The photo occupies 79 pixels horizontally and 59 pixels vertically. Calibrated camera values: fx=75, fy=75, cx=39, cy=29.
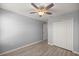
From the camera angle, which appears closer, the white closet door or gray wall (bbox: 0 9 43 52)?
gray wall (bbox: 0 9 43 52)

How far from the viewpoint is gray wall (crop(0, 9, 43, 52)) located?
7.55ft

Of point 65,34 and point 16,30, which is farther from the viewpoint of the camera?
point 65,34

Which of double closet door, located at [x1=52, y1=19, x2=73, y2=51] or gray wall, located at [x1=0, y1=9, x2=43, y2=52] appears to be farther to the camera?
double closet door, located at [x1=52, y1=19, x2=73, y2=51]

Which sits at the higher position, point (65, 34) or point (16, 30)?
point (16, 30)

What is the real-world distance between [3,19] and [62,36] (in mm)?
2196

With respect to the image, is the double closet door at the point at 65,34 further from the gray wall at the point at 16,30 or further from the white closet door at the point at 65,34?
the gray wall at the point at 16,30

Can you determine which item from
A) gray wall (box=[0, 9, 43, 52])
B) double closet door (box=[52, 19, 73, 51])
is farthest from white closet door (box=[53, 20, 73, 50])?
gray wall (box=[0, 9, 43, 52])

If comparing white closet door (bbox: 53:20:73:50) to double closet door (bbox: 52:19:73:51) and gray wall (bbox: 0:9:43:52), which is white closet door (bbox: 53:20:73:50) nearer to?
double closet door (bbox: 52:19:73:51)

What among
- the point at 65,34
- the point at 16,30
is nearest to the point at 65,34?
the point at 65,34

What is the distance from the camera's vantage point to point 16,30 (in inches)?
107

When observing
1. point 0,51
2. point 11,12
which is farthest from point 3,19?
point 0,51

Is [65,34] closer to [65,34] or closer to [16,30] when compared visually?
[65,34]

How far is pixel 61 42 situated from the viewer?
2.96m

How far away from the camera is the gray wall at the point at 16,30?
2.30 metres
